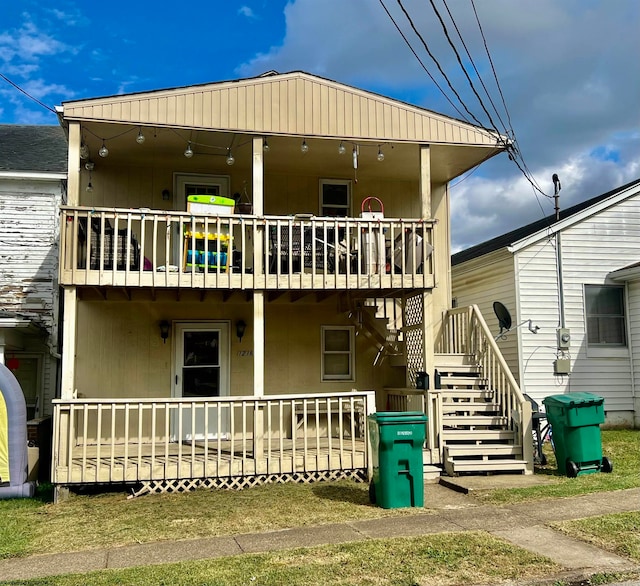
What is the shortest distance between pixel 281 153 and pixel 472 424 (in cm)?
535

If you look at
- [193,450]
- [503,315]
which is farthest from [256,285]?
[503,315]

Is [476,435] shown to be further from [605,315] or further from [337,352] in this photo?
[605,315]

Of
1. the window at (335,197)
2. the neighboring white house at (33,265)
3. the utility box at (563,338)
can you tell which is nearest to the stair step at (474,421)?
the utility box at (563,338)

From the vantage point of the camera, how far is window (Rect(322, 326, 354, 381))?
11797 millimetres

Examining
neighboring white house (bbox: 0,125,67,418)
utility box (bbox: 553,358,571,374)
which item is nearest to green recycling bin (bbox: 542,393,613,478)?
utility box (bbox: 553,358,571,374)

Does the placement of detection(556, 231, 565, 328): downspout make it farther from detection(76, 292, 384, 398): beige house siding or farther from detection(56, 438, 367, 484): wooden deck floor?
detection(56, 438, 367, 484): wooden deck floor

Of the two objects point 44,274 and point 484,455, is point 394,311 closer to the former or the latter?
point 484,455

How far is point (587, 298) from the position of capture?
13.3 metres

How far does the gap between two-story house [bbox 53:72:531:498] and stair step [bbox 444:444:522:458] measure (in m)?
0.06

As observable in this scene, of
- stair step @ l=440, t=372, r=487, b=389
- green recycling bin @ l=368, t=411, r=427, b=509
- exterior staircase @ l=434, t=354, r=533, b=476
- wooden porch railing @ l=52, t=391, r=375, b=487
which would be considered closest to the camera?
green recycling bin @ l=368, t=411, r=427, b=509

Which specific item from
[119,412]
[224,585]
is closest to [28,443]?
[119,412]

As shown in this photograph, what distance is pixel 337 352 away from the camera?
11.9 meters

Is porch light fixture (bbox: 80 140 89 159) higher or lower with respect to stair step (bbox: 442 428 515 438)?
higher

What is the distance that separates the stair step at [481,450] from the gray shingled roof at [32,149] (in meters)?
8.65
